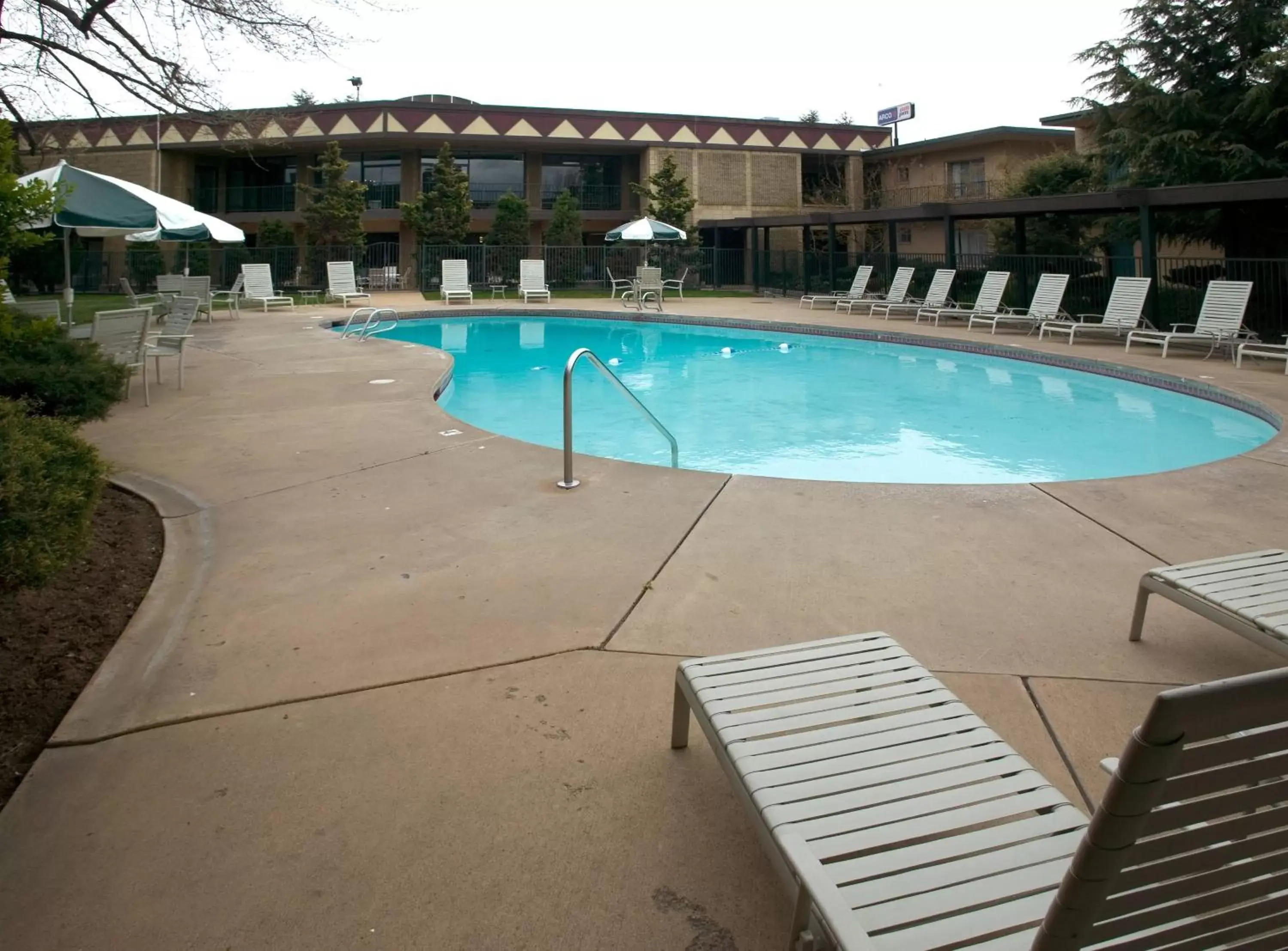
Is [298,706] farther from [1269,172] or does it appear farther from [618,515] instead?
[1269,172]

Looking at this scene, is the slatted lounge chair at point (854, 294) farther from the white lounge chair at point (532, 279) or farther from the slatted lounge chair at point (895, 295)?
the white lounge chair at point (532, 279)

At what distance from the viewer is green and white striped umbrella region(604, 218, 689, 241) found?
76.0 ft

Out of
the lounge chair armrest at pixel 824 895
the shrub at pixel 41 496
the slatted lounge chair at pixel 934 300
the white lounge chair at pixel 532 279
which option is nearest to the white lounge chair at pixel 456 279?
the white lounge chair at pixel 532 279

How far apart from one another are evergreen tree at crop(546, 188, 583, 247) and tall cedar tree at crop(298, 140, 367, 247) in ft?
19.7

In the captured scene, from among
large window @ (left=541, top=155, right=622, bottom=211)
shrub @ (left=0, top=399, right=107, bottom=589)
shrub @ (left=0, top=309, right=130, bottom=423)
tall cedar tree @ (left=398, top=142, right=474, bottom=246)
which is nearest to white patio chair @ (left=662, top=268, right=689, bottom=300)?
tall cedar tree @ (left=398, top=142, right=474, bottom=246)

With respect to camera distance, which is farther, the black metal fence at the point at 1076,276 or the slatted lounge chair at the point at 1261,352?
the black metal fence at the point at 1076,276

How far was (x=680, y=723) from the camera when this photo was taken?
8.97 ft

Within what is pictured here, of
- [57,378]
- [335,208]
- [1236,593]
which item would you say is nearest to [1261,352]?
[1236,593]

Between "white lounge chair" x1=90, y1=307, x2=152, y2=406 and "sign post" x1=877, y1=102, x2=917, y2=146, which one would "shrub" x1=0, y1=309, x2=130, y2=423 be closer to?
"white lounge chair" x1=90, y1=307, x2=152, y2=406

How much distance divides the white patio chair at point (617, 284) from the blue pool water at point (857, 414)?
28.0 feet

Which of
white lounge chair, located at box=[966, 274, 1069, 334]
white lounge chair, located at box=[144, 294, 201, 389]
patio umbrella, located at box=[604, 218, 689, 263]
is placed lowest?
white lounge chair, located at box=[144, 294, 201, 389]

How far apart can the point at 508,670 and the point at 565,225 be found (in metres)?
28.3

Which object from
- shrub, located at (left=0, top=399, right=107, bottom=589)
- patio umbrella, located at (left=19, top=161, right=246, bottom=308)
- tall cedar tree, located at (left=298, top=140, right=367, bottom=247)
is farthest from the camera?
tall cedar tree, located at (left=298, top=140, right=367, bottom=247)

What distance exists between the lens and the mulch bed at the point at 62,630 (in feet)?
9.54
